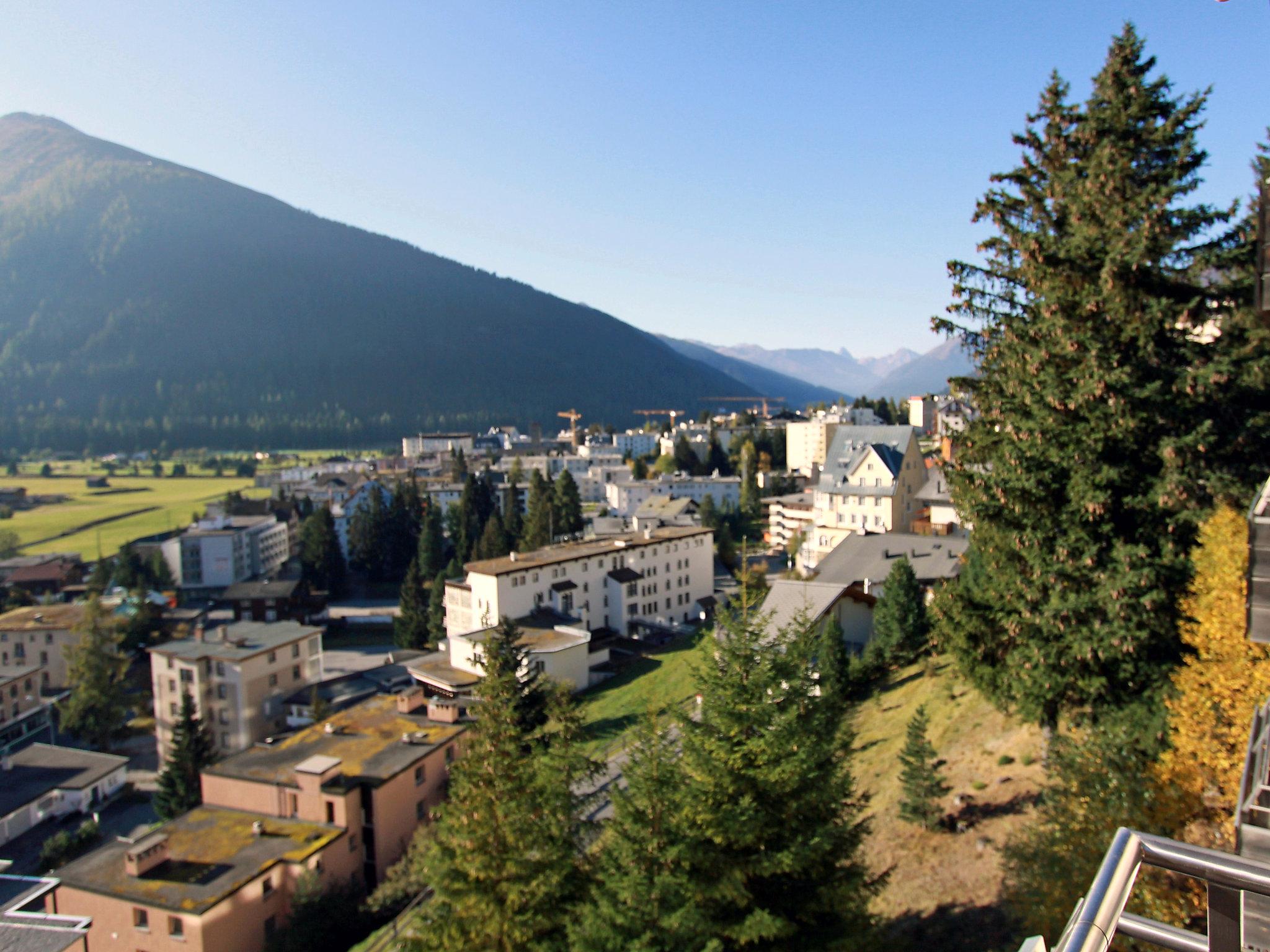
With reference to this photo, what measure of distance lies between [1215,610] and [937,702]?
32.1 ft

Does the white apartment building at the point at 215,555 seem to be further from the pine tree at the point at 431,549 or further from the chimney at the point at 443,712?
the chimney at the point at 443,712

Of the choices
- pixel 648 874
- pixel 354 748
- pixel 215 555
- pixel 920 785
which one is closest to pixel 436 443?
pixel 215 555

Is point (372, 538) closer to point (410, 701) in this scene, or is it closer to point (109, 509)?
point (410, 701)

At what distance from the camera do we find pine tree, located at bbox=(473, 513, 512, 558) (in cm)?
6425

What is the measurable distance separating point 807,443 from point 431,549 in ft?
163

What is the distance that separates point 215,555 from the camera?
8150 centimetres

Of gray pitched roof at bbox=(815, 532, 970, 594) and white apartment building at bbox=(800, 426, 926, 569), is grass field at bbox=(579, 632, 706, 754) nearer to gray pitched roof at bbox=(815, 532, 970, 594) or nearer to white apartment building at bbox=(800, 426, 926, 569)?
gray pitched roof at bbox=(815, 532, 970, 594)

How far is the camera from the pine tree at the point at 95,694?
44.8 metres

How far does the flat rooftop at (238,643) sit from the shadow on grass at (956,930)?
40.6 meters

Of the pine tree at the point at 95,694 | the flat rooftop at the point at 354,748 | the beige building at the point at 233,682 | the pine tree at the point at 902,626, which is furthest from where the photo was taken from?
the pine tree at the point at 95,694

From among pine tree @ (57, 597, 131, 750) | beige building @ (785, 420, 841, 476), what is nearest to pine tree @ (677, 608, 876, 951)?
pine tree @ (57, 597, 131, 750)

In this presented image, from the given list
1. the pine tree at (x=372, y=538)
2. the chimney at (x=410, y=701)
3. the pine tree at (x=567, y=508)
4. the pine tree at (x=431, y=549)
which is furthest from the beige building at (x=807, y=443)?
the chimney at (x=410, y=701)

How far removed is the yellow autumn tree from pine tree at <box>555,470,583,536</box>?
2372 inches

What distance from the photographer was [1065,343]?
1194 centimetres
